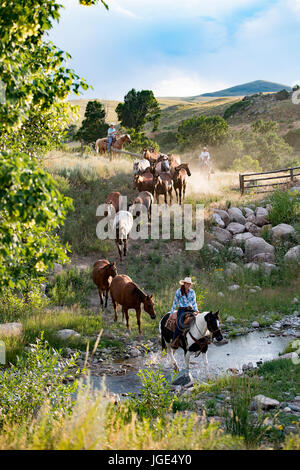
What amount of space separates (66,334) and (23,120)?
8260 mm

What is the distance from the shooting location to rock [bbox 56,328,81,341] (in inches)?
521

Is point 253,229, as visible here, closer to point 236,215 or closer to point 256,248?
point 236,215

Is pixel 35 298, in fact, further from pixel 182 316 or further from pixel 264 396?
pixel 264 396

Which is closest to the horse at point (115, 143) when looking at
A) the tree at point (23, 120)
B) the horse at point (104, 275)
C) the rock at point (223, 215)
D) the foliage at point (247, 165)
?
the rock at point (223, 215)

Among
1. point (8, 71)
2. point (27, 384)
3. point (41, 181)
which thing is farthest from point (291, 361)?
point (8, 71)

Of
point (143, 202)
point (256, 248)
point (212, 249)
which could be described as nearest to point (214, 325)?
point (212, 249)

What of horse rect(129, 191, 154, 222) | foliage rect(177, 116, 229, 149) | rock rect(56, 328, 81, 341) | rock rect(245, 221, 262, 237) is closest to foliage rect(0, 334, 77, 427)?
rock rect(56, 328, 81, 341)

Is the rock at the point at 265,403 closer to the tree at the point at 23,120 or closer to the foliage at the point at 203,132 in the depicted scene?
the tree at the point at 23,120

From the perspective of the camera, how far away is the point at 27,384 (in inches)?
296

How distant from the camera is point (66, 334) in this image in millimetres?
13359

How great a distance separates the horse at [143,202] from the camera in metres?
20.6

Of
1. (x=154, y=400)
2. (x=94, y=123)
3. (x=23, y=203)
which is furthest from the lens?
(x=94, y=123)

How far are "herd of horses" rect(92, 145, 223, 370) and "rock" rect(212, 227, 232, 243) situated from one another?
279 cm

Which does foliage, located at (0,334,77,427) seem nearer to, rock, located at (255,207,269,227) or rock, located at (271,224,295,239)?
rock, located at (271,224,295,239)
